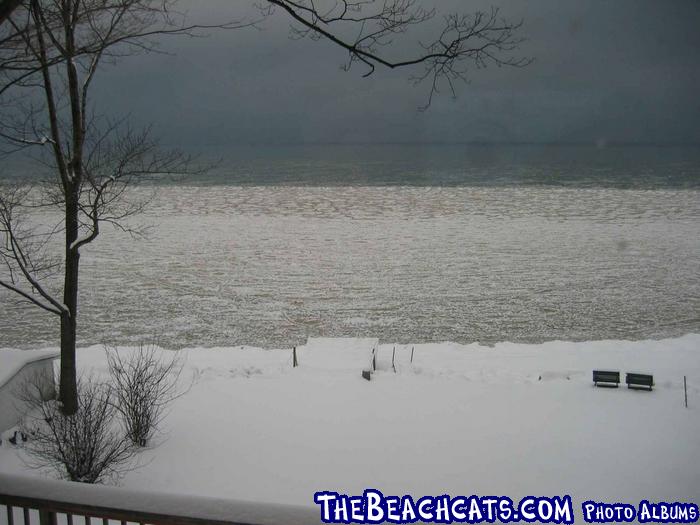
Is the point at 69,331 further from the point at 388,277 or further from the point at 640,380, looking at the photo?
the point at 388,277

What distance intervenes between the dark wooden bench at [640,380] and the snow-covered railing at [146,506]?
1378 centimetres

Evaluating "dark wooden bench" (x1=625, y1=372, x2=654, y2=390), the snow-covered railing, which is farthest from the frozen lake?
the snow-covered railing

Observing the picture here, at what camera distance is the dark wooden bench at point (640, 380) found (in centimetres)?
Answer: 1429

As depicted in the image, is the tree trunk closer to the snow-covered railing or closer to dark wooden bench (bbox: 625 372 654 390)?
the snow-covered railing

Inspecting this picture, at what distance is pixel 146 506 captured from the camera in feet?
9.62

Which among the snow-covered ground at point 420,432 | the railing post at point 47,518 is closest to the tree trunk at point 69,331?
the snow-covered ground at point 420,432

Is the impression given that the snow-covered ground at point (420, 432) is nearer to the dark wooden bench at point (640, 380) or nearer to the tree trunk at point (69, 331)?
the dark wooden bench at point (640, 380)

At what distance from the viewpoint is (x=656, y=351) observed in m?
19.1

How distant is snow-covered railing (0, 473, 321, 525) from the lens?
2830 mm

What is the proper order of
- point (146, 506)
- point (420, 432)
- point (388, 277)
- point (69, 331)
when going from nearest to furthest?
point (146, 506) < point (69, 331) < point (420, 432) < point (388, 277)

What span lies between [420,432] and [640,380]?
6520mm

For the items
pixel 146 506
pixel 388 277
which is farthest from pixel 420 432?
pixel 388 277

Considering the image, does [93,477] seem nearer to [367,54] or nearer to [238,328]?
[367,54]

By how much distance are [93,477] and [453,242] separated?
3378cm
